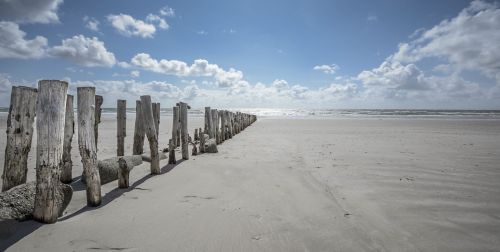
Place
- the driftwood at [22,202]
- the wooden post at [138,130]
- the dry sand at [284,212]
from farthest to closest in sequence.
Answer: the wooden post at [138,130], the driftwood at [22,202], the dry sand at [284,212]

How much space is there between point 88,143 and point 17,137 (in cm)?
89

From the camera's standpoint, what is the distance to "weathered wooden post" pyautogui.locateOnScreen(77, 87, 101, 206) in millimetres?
3717

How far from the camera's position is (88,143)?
375cm

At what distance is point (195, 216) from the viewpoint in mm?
3516

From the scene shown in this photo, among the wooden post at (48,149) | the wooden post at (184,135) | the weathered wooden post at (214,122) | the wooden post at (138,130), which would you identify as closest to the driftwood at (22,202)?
the wooden post at (48,149)

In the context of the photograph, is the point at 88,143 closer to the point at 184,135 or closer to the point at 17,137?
the point at 17,137

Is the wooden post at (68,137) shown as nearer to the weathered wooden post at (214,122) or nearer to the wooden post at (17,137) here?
the wooden post at (17,137)

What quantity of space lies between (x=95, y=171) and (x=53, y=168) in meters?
0.63

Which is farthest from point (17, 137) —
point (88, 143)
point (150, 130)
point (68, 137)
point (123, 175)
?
point (150, 130)

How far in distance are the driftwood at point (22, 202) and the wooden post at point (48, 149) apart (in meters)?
0.08

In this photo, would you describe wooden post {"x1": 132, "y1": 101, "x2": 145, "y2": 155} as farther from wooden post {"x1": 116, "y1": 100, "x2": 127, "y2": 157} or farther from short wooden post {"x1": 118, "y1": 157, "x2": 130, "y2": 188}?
short wooden post {"x1": 118, "y1": 157, "x2": 130, "y2": 188}

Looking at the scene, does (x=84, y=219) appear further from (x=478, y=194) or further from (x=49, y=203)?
(x=478, y=194)

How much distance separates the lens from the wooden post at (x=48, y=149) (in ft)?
10.2

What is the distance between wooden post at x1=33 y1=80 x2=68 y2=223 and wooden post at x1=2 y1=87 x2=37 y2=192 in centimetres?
80
